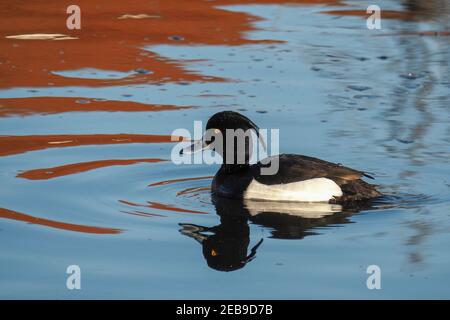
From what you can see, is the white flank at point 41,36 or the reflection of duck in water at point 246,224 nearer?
the reflection of duck in water at point 246,224

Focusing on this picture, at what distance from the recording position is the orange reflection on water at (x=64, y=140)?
9875mm

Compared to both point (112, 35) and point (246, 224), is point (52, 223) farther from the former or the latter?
point (112, 35)

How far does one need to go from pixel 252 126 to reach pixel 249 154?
1.00ft

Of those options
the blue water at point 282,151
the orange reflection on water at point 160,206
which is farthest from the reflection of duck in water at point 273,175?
the orange reflection on water at point 160,206

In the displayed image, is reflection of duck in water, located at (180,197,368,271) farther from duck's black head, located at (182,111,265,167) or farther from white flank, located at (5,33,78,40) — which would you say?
white flank, located at (5,33,78,40)

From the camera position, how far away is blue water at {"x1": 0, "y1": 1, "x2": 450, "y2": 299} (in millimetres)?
6887

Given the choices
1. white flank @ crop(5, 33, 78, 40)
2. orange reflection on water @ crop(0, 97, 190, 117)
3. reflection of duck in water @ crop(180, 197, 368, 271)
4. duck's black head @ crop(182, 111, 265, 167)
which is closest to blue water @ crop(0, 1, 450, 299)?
reflection of duck in water @ crop(180, 197, 368, 271)

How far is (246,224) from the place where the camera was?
8.19 meters

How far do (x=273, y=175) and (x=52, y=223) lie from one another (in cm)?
185

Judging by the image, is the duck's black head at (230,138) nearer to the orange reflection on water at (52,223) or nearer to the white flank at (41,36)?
the orange reflection on water at (52,223)

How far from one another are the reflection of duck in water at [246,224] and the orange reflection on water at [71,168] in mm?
1142

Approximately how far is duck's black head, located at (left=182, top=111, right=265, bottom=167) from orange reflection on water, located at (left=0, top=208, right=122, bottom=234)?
1.41 meters
